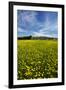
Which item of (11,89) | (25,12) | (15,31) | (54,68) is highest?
(25,12)

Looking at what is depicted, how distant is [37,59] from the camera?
248 cm

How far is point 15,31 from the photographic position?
2.39 m

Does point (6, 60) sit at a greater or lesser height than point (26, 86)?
greater

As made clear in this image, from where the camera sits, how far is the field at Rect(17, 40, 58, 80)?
2.42 metres

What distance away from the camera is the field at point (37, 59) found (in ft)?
7.95

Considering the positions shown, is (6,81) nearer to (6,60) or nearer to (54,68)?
(6,60)

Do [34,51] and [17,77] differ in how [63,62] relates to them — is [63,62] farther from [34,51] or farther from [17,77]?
[17,77]

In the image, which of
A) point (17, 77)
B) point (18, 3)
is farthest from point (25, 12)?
point (17, 77)

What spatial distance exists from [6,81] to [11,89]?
0.32 feet

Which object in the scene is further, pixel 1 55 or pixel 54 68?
pixel 54 68

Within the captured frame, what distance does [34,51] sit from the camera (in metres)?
2.47

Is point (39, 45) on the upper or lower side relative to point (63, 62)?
upper

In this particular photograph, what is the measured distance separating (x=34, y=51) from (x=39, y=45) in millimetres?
81

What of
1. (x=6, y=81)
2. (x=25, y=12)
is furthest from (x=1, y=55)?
(x=25, y=12)
